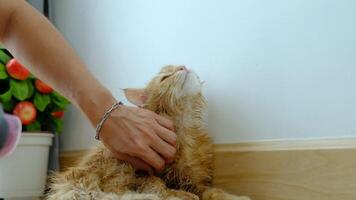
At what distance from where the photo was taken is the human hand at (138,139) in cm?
79

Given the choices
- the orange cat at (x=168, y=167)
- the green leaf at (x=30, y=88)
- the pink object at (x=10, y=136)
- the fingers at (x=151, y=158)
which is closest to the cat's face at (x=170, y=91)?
the orange cat at (x=168, y=167)

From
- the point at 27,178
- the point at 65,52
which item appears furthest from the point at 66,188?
the point at 27,178

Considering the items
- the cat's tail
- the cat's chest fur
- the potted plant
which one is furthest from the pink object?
the potted plant

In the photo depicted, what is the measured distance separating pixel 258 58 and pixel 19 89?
0.79m

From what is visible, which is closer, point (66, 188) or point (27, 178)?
point (66, 188)

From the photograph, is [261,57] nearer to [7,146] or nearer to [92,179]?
[92,179]

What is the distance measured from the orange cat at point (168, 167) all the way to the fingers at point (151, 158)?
0.02 m

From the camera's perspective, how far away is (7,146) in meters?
0.34

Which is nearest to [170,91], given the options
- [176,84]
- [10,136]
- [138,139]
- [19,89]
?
[176,84]

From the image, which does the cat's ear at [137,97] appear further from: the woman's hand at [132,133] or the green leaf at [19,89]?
the green leaf at [19,89]

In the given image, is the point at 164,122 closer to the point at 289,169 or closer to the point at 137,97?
the point at 137,97

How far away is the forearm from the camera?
0.81 meters

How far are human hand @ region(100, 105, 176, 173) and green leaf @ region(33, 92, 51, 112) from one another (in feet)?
2.19

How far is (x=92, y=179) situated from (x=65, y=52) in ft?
0.77
